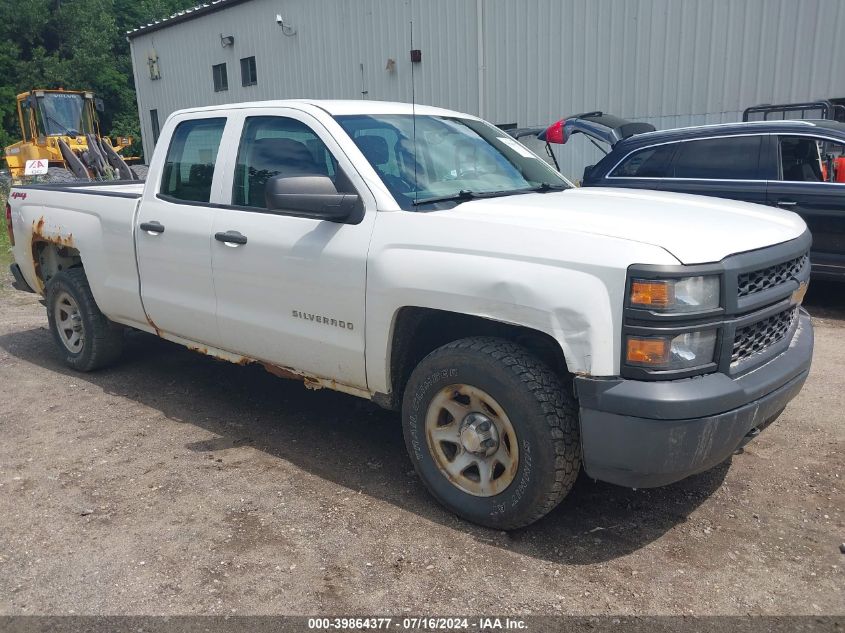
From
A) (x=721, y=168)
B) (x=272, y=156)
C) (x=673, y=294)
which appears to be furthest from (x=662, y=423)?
(x=721, y=168)

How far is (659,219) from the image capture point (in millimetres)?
3113

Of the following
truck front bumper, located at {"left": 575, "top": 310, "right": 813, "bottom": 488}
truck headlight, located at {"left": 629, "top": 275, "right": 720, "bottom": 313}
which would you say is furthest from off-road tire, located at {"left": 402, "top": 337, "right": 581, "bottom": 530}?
truck headlight, located at {"left": 629, "top": 275, "right": 720, "bottom": 313}

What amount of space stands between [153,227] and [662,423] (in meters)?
3.31

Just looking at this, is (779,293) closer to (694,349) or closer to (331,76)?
(694,349)

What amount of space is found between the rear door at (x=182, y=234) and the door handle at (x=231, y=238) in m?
0.12

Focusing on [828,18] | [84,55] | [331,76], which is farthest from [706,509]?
[84,55]

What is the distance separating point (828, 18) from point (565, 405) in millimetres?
10094

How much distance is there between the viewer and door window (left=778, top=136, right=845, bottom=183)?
6.86 metres

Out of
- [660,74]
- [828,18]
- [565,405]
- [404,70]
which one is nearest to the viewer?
[565,405]

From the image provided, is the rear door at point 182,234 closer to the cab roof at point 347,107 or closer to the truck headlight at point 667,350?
the cab roof at point 347,107

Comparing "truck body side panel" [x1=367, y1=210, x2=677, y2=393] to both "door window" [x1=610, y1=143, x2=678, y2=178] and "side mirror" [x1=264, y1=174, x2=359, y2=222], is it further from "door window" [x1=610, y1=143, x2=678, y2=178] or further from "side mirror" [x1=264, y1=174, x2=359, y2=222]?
"door window" [x1=610, y1=143, x2=678, y2=178]

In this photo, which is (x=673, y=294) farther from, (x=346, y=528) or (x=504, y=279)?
(x=346, y=528)

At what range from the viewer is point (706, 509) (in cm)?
348

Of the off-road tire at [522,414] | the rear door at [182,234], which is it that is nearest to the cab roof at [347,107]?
the rear door at [182,234]
